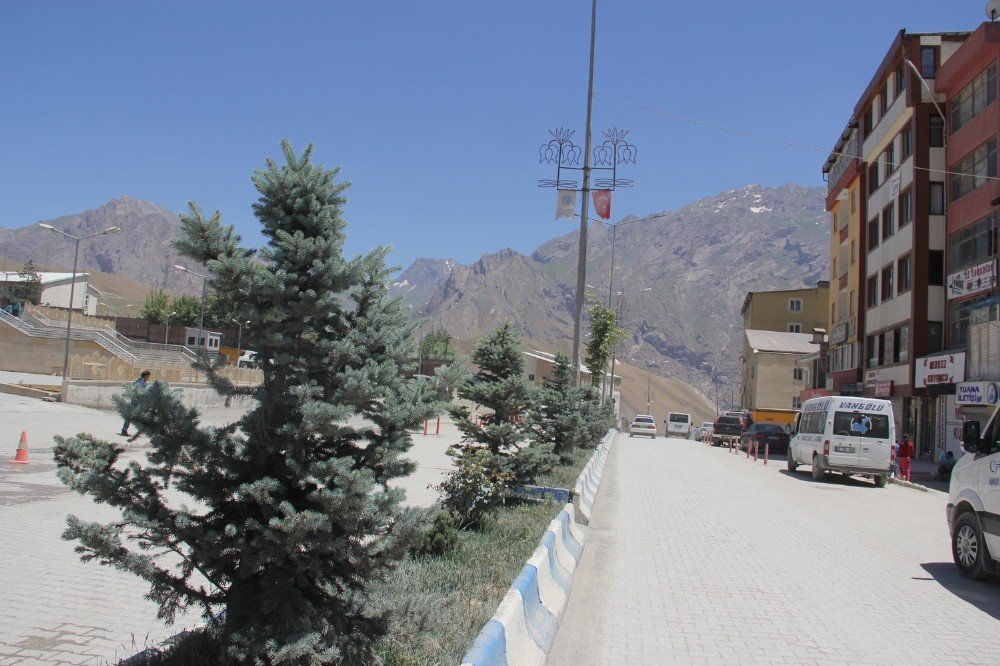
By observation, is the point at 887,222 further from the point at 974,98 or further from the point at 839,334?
the point at 839,334

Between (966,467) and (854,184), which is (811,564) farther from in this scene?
(854,184)

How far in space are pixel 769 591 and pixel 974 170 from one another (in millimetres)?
27547

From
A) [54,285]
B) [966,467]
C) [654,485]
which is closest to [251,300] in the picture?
[966,467]

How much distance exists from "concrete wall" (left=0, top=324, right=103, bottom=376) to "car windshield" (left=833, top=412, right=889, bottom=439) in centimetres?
4609

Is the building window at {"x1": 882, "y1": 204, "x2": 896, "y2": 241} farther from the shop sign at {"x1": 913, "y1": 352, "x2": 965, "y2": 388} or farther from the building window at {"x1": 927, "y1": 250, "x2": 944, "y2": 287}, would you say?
the shop sign at {"x1": 913, "y1": 352, "x2": 965, "y2": 388}

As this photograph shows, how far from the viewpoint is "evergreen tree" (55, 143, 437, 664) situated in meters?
3.84

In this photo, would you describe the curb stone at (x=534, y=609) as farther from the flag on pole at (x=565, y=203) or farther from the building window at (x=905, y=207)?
the building window at (x=905, y=207)

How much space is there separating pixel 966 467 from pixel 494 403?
20.0 feet

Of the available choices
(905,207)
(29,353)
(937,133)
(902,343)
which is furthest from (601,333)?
(29,353)

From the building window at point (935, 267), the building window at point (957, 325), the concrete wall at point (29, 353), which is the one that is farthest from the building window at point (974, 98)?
the concrete wall at point (29, 353)

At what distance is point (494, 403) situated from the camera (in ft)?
37.9

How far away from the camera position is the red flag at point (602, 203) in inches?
781

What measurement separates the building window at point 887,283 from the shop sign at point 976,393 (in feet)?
37.5

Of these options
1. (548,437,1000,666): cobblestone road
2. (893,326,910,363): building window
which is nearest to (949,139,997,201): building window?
(893,326,910,363): building window
